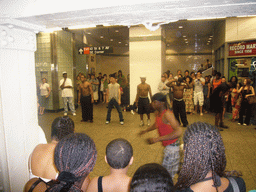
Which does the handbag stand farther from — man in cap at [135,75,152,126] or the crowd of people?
the crowd of people

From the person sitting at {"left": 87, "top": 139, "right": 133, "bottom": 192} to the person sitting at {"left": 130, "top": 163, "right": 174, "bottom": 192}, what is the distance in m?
0.58

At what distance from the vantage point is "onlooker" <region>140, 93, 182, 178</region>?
2.91 m

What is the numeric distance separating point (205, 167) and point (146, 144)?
428 centimetres

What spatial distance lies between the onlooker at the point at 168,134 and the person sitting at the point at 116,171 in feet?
3.84

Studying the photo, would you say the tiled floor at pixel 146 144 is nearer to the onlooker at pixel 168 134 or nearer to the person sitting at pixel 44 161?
the onlooker at pixel 168 134

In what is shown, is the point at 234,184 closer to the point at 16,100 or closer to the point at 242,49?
the point at 16,100

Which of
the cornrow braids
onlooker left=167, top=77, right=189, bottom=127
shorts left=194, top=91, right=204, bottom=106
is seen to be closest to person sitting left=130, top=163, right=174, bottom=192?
the cornrow braids

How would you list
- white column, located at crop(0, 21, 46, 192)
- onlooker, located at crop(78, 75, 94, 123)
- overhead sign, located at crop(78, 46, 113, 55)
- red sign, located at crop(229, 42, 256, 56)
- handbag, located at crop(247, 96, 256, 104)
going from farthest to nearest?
overhead sign, located at crop(78, 46, 113, 55) → red sign, located at crop(229, 42, 256, 56) → onlooker, located at crop(78, 75, 94, 123) → handbag, located at crop(247, 96, 256, 104) → white column, located at crop(0, 21, 46, 192)

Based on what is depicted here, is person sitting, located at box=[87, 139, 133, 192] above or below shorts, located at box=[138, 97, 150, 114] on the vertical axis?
above

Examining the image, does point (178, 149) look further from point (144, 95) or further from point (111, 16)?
point (144, 95)

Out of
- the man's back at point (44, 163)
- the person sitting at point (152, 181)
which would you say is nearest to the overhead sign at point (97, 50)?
the man's back at point (44, 163)

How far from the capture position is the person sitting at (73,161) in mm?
1298

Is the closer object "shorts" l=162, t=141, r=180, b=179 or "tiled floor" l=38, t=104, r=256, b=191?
"shorts" l=162, t=141, r=180, b=179

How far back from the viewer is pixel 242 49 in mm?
9117
